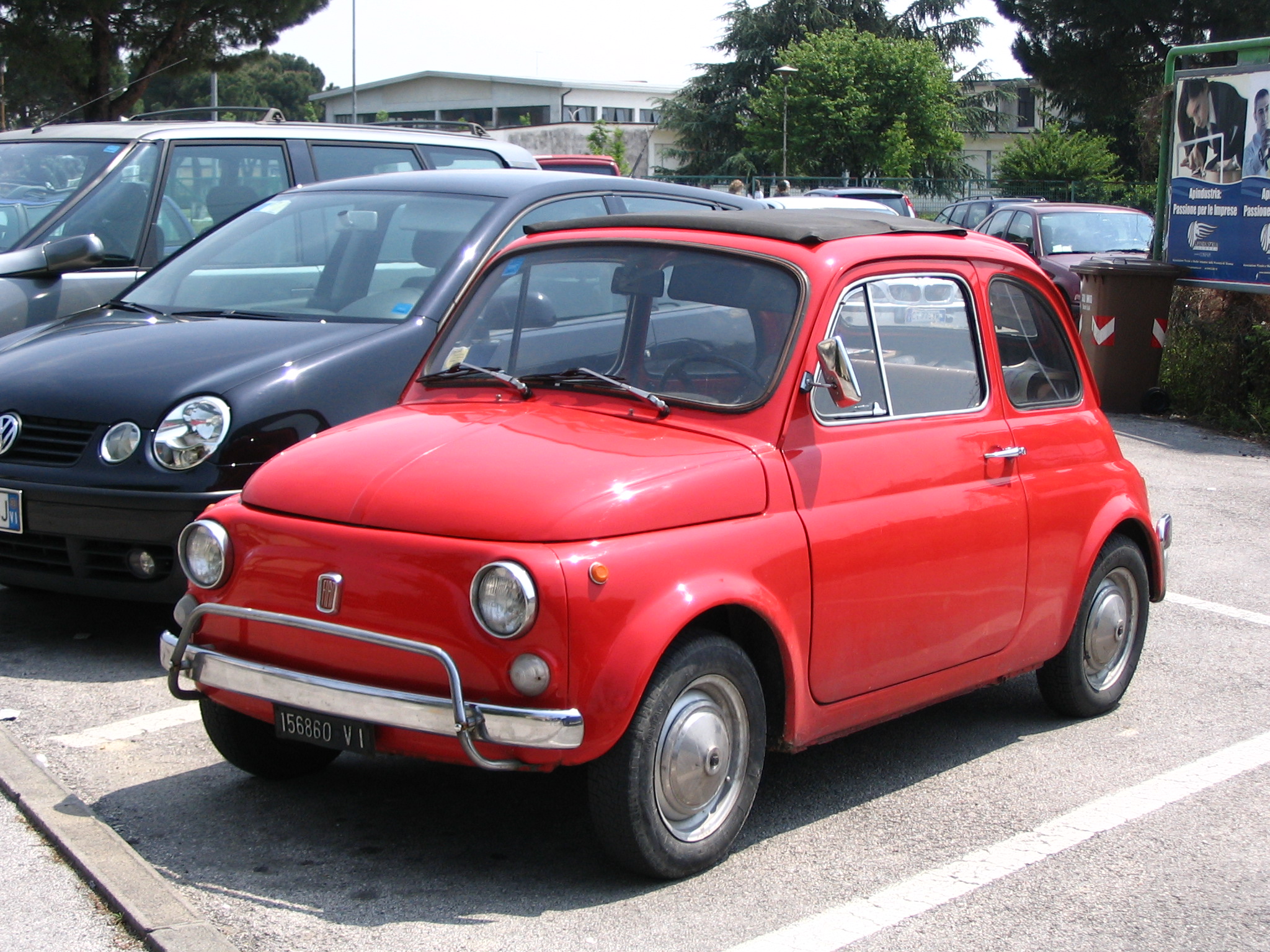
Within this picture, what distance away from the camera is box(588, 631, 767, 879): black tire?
142 inches

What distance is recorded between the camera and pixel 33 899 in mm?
3641

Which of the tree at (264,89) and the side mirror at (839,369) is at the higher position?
the tree at (264,89)

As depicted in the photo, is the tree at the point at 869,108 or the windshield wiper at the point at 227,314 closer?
the windshield wiper at the point at 227,314

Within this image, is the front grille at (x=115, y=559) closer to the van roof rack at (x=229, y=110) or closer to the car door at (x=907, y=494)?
the car door at (x=907, y=494)

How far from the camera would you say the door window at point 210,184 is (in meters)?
8.16

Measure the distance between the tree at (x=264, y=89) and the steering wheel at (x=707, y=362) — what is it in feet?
247

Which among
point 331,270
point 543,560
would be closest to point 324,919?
point 543,560

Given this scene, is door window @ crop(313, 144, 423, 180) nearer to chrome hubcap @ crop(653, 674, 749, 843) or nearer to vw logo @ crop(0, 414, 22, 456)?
vw logo @ crop(0, 414, 22, 456)

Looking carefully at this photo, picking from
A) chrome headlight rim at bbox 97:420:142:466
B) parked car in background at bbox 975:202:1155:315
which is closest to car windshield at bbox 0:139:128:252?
chrome headlight rim at bbox 97:420:142:466

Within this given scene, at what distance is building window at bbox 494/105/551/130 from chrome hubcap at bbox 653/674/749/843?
256 feet

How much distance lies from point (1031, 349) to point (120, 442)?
345 cm

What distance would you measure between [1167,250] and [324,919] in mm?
12309

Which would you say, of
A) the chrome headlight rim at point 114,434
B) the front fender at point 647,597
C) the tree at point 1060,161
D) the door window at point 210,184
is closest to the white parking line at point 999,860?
the front fender at point 647,597

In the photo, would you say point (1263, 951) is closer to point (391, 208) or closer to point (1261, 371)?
point (391, 208)
